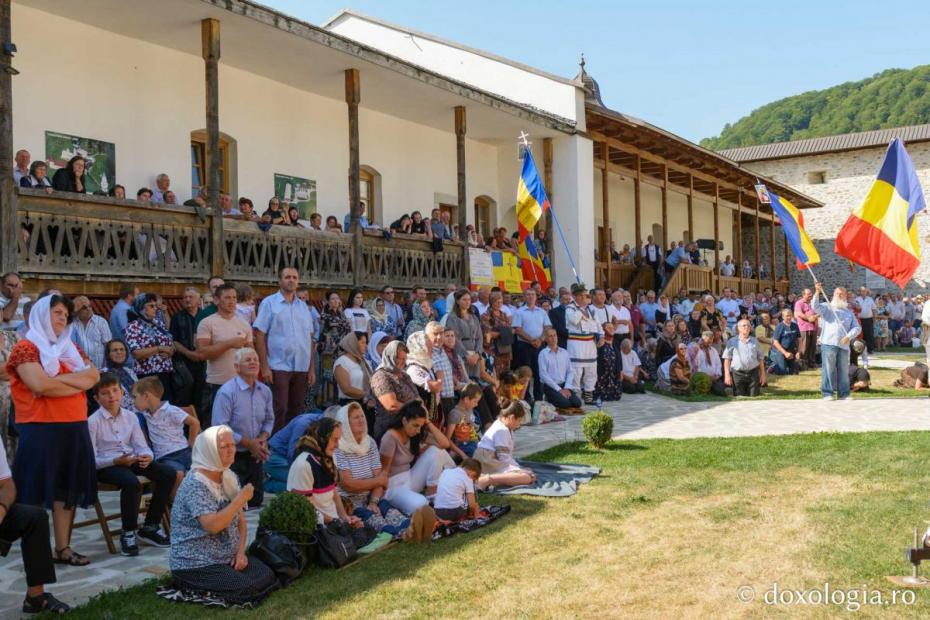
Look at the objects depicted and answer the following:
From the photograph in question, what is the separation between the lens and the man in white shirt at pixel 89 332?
822 centimetres

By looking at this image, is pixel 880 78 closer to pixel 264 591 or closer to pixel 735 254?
pixel 735 254

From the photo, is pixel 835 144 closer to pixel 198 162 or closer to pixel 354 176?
pixel 354 176

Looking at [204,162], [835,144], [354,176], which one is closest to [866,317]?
[354,176]

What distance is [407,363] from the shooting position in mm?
9023

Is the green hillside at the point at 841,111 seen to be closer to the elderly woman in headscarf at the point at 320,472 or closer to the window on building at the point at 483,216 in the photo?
the window on building at the point at 483,216

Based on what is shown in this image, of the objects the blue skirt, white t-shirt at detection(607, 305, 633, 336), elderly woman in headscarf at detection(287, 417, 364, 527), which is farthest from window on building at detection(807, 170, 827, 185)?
the blue skirt

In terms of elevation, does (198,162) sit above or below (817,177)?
below

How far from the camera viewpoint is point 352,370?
8414mm

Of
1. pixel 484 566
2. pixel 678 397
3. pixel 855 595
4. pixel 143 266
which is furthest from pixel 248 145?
pixel 855 595

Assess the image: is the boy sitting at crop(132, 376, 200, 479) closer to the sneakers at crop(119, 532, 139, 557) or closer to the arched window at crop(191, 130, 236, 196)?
the sneakers at crop(119, 532, 139, 557)

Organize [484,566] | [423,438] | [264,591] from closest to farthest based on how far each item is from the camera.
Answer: [264,591], [484,566], [423,438]

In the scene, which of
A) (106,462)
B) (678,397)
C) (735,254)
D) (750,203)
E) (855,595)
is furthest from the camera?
(735,254)

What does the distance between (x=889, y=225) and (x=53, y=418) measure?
9.68 meters

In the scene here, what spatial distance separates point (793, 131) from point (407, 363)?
65709 mm
